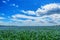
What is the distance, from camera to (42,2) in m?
3.10

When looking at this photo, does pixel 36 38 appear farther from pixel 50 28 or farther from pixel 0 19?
pixel 0 19

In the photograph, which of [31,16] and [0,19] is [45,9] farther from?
[0,19]

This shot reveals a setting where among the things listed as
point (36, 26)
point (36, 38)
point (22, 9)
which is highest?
point (22, 9)

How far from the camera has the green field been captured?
3013 mm

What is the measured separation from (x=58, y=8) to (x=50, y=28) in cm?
34

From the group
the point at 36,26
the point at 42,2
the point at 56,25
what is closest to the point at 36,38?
the point at 36,26

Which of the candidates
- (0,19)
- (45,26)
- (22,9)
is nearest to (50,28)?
(45,26)

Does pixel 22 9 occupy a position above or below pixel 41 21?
above

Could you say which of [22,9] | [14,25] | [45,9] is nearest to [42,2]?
[45,9]

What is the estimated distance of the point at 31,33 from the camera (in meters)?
3.08

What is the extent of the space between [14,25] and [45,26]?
19.0 inches

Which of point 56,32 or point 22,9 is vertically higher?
point 22,9

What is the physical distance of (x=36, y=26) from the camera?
3070mm

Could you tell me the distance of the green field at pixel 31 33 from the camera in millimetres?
3013
